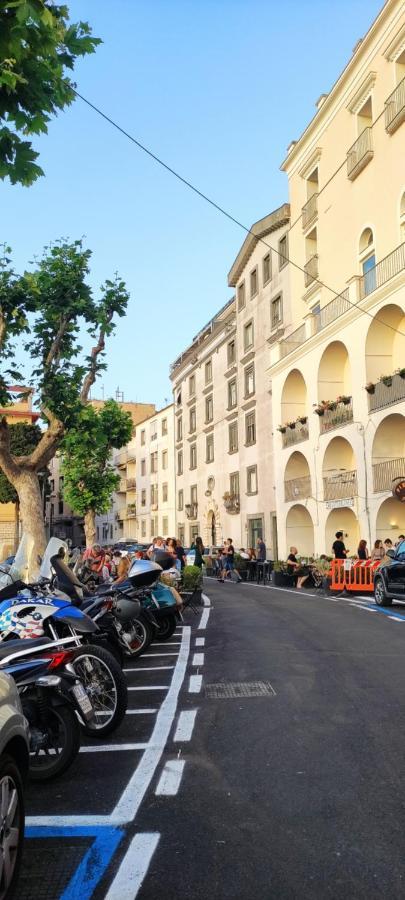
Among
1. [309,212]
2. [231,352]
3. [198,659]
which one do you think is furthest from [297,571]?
[231,352]

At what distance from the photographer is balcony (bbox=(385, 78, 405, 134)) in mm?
24530

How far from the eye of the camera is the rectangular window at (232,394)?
44125 mm

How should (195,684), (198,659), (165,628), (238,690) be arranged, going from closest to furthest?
(238,690), (195,684), (198,659), (165,628)

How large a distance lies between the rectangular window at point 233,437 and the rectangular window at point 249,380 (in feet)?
9.07

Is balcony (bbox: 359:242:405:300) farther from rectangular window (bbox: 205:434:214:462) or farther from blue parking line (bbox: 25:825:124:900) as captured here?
rectangular window (bbox: 205:434:214:462)

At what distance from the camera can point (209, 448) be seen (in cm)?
4922

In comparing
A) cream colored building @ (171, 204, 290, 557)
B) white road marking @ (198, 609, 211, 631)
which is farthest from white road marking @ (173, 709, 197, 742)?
cream colored building @ (171, 204, 290, 557)

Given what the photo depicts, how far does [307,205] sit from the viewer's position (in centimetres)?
3319

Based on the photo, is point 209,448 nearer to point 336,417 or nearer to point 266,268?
point 266,268

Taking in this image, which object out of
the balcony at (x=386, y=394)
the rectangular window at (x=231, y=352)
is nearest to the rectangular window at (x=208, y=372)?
the rectangular window at (x=231, y=352)

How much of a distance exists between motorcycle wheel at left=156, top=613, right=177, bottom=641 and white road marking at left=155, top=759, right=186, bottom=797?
6715 mm

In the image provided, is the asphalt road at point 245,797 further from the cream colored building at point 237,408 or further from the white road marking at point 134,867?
the cream colored building at point 237,408

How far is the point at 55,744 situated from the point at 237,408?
126 feet

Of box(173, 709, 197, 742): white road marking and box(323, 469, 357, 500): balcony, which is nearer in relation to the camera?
box(173, 709, 197, 742): white road marking
